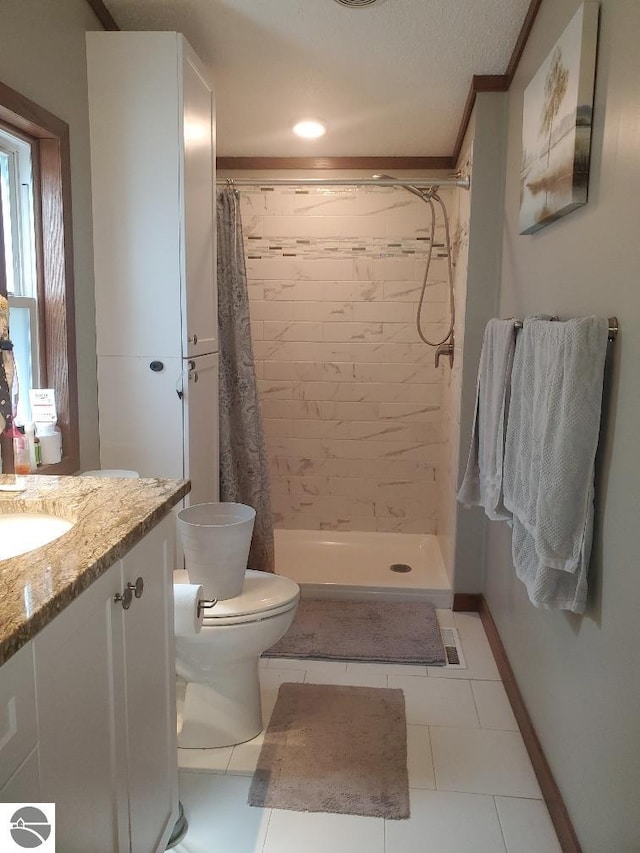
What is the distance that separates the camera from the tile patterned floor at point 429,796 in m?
1.73

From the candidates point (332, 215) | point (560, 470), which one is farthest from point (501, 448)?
point (332, 215)

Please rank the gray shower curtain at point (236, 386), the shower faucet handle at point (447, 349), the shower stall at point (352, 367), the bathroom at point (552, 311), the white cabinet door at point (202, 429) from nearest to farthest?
the bathroom at point (552, 311) → the white cabinet door at point (202, 429) → the gray shower curtain at point (236, 386) → the shower faucet handle at point (447, 349) → the shower stall at point (352, 367)

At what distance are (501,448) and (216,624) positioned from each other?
3.27ft

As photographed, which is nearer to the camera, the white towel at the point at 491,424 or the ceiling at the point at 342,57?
the white towel at the point at 491,424

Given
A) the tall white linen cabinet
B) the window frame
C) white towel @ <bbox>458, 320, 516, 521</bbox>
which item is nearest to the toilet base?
the tall white linen cabinet

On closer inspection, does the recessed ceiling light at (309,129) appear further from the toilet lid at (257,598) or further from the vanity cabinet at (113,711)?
the vanity cabinet at (113,711)

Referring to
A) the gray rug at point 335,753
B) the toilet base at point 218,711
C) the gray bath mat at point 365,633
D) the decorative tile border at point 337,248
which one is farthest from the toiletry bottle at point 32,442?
the decorative tile border at point 337,248

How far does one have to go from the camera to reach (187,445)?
7.70ft

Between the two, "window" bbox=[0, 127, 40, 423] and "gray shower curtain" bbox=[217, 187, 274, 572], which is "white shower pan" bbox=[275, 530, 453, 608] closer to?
"gray shower curtain" bbox=[217, 187, 274, 572]

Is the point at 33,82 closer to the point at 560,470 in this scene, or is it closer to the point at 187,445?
the point at 187,445

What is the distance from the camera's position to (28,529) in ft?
4.73

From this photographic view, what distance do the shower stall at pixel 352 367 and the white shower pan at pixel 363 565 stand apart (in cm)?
1

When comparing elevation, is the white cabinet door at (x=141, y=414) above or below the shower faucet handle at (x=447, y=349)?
below

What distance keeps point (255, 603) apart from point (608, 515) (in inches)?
41.7
